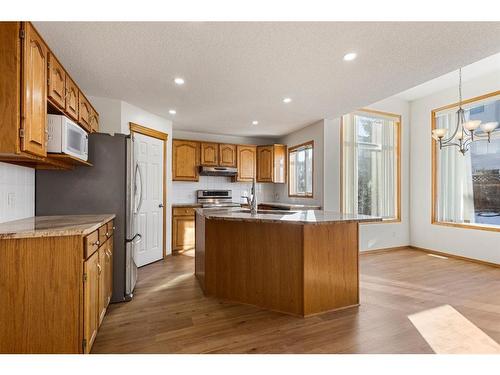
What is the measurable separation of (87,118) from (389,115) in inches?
205

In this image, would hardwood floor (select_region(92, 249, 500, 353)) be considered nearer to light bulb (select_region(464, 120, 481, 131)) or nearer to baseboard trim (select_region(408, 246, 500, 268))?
baseboard trim (select_region(408, 246, 500, 268))

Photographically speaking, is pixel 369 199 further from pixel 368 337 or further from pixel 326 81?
pixel 368 337

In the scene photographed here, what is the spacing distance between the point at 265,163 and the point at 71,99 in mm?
4113

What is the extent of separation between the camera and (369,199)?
5199 mm

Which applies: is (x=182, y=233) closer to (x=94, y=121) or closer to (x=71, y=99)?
(x=94, y=121)

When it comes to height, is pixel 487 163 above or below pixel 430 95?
below

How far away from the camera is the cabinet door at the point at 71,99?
2.38 m

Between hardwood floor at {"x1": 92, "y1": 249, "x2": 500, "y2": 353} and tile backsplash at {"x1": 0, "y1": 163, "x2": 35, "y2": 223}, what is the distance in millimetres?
1215

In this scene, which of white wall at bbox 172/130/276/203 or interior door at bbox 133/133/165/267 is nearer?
interior door at bbox 133/133/165/267

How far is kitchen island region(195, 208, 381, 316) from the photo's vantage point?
2.46 metres

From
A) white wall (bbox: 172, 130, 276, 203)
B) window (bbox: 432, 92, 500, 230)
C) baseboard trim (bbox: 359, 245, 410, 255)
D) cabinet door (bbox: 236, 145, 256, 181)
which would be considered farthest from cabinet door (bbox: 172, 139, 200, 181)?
window (bbox: 432, 92, 500, 230)

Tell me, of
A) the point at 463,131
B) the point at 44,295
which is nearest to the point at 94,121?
the point at 44,295

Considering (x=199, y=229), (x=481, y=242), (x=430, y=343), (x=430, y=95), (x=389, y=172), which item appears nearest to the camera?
(x=430, y=343)
